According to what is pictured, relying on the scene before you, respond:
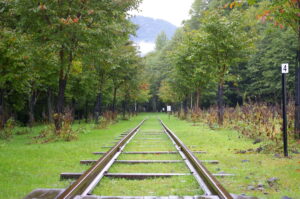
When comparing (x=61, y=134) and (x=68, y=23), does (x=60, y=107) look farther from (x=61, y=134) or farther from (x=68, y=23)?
(x=68, y=23)

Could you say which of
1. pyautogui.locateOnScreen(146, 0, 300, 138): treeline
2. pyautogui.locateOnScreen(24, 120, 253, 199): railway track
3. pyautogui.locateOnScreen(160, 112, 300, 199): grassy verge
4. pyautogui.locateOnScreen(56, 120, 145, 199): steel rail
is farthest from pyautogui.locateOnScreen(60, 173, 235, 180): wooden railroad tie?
pyautogui.locateOnScreen(146, 0, 300, 138): treeline

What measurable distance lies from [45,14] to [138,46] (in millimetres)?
22740

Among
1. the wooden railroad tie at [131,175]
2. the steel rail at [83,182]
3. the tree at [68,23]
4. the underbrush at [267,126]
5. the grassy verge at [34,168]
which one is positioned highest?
the tree at [68,23]

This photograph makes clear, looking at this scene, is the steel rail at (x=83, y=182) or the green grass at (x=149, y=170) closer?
the steel rail at (x=83, y=182)

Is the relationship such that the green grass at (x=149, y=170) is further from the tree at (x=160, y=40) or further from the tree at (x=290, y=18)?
the tree at (x=160, y=40)

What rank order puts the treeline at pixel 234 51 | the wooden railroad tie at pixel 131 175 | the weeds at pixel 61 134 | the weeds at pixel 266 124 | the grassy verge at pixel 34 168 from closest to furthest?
the grassy verge at pixel 34 168, the wooden railroad tie at pixel 131 175, the treeline at pixel 234 51, the weeds at pixel 266 124, the weeds at pixel 61 134

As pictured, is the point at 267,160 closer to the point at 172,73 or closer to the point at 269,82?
the point at 172,73

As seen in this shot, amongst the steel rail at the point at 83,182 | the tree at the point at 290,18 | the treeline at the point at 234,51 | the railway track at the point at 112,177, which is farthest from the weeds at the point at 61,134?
the tree at the point at 290,18

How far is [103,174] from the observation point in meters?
5.31

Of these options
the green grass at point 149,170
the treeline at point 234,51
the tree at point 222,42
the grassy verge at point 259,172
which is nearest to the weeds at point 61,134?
the green grass at point 149,170

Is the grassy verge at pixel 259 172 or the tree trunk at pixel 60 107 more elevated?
the tree trunk at pixel 60 107

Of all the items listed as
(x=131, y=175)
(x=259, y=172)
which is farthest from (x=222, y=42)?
(x=131, y=175)

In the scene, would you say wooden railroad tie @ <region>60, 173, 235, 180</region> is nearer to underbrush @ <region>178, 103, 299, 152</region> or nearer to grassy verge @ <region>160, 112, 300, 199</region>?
grassy verge @ <region>160, 112, 300, 199</region>

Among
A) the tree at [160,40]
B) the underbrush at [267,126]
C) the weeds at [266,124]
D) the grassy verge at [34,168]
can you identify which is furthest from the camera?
the tree at [160,40]
